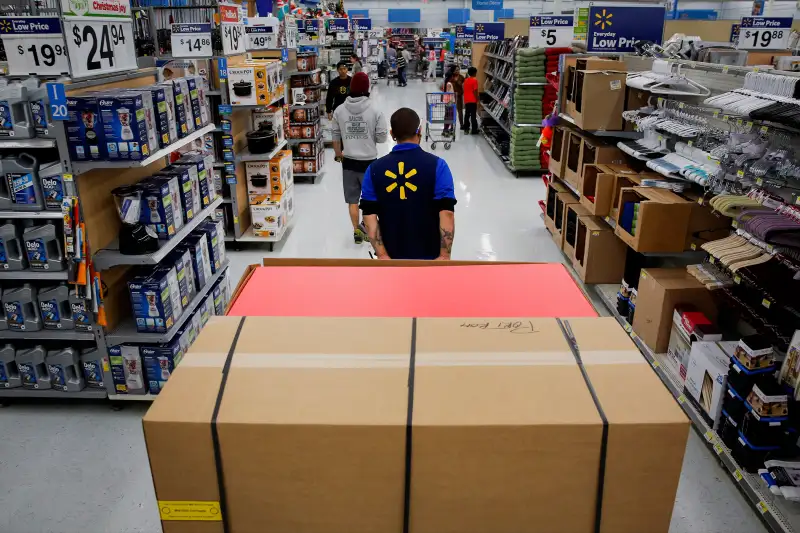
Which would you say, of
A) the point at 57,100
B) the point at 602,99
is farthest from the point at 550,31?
the point at 57,100

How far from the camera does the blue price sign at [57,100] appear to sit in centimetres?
290

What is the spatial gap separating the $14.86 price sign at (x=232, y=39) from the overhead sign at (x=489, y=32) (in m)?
8.88

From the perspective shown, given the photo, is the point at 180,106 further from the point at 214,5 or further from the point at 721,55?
the point at 721,55

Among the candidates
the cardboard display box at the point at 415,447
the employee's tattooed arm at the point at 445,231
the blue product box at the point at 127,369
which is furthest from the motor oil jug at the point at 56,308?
the cardboard display box at the point at 415,447

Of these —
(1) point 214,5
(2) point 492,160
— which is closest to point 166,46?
(1) point 214,5

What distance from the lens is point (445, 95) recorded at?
11.5 m

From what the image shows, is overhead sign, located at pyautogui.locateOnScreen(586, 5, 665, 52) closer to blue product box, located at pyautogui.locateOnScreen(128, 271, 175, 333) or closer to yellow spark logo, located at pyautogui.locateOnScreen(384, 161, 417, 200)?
yellow spark logo, located at pyautogui.locateOnScreen(384, 161, 417, 200)

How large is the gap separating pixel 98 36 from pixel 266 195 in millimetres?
3256

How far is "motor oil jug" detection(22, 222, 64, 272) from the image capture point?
333cm

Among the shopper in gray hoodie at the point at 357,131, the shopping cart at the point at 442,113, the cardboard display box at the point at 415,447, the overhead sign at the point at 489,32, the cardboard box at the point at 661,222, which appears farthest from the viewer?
the overhead sign at the point at 489,32

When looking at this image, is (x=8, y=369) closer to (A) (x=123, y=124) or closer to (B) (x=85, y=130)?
(B) (x=85, y=130)

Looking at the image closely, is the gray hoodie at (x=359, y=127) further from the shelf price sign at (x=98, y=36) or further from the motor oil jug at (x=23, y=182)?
the motor oil jug at (x=23, y=182)

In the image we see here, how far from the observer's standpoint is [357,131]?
5.91 metres

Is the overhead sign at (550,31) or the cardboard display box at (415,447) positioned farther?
the overhead sign at (550,31)
